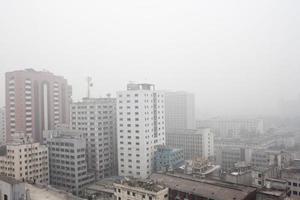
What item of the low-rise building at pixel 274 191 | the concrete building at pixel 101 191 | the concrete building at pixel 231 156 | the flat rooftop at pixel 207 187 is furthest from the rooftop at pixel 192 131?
the flat rooftop at pixel 207 187

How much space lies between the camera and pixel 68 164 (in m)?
35.0

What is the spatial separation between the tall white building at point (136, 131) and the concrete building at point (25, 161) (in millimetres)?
8846

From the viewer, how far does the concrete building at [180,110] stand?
70625 mm

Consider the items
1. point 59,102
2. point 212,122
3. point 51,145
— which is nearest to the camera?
point 51,145

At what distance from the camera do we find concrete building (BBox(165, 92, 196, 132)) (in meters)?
70.6

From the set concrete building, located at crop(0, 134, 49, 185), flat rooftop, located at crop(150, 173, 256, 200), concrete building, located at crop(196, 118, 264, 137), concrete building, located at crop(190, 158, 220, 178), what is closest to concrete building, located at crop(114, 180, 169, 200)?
flat rooftop, located at crop(150, 173, 256, 200)

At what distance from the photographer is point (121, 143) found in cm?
3716

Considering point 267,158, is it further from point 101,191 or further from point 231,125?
point 231,125

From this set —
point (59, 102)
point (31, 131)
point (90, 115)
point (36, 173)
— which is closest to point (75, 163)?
point (36, 173)

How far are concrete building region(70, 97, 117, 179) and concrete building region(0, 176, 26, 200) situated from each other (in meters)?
16.8

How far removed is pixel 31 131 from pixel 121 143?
14672 mm

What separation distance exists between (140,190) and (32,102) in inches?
1147

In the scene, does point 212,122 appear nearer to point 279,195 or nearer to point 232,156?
point 232,156

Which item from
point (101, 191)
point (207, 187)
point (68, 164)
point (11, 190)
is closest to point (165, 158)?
point (101, 191)
